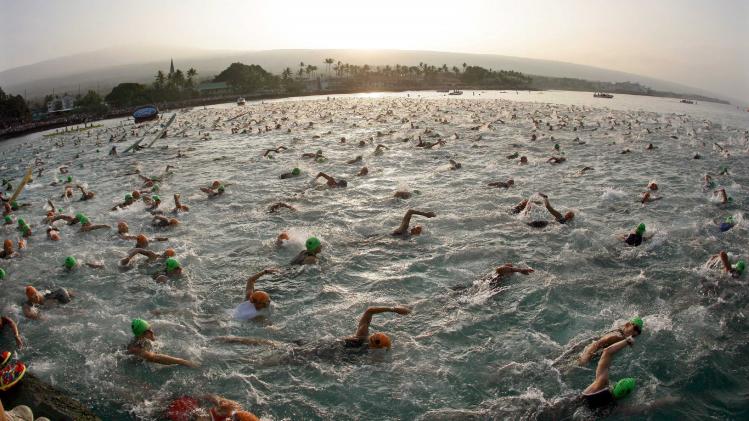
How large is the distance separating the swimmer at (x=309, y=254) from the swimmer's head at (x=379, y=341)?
410 centimetres

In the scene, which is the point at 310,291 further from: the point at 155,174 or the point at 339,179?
the point at 155,174

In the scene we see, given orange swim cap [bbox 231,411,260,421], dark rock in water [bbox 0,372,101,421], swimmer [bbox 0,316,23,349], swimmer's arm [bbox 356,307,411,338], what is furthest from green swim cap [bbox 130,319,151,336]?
swimmer's arm [bbox 356,307,411,338]

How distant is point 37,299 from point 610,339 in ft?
41.1

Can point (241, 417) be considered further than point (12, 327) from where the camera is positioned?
No

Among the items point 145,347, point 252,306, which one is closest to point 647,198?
point 252,306

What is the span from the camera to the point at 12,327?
8.55 meters

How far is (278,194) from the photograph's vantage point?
17609 millimetres

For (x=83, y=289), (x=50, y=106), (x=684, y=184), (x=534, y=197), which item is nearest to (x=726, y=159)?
(x=684, y=184)

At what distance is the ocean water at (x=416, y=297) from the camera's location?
21.9 feet

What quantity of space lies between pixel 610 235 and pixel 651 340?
5.29m

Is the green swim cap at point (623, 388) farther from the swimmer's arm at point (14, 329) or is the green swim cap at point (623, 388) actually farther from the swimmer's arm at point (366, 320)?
the swimmer's arm at point (14, 329)

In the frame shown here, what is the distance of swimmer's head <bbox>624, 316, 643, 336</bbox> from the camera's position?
723cm

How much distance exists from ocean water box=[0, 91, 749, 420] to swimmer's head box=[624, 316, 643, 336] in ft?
1.37

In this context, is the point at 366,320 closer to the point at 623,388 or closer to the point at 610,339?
the point at 623,388
